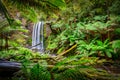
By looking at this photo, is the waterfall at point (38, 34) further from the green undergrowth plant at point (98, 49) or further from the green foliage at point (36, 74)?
the green foliage at point (36, 74)

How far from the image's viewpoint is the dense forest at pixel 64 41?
262cm

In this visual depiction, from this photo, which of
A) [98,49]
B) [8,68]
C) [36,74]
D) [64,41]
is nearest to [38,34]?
[64,41]

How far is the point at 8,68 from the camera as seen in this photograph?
2.69 meters

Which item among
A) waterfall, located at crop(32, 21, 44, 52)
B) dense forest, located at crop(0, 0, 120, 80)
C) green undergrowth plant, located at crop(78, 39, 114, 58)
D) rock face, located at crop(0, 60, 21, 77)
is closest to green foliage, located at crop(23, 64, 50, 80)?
dense forest, located at crop(0, 0, 120, 80)

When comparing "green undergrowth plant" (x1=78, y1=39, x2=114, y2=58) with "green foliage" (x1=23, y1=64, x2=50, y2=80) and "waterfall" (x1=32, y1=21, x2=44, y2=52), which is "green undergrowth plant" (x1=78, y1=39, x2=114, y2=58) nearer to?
"green foliage" (x1=23, y1=64, x2=50, y2=80)

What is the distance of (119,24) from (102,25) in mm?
512

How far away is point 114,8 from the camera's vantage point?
668cm

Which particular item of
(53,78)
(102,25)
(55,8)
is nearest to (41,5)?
(55,8)

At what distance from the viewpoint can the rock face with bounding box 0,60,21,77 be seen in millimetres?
2676

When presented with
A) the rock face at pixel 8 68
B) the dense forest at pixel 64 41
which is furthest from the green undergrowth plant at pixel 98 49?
the rock face at pixel 8 68

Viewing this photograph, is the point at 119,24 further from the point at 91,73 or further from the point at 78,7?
the point at 91,73

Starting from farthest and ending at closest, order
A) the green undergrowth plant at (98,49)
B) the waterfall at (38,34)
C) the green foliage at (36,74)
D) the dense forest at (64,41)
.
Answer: the waterfall at (38,34)
the green undergrowth plant at (98,49)
the dense forest at (64,41)
the green foliage at (36,74)

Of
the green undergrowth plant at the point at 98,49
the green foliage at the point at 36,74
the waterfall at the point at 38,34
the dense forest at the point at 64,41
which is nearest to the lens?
the green foliage at the point at 36,74

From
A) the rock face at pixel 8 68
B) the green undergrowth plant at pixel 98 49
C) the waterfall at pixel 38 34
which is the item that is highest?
the rock face at pixel 8 68
